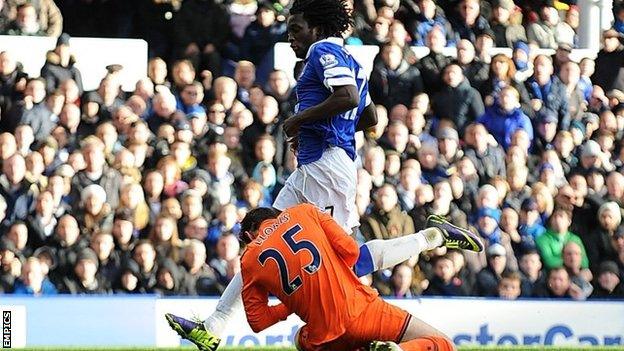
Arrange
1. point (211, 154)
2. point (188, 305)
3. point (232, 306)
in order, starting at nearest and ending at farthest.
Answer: point (232, 306) → point (188, 305) → point (211, 154)

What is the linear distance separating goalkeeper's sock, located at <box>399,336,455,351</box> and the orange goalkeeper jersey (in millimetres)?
321

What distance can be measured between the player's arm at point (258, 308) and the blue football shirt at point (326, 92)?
38.8 inches

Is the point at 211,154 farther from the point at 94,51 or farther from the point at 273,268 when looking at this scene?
the point at 273,268

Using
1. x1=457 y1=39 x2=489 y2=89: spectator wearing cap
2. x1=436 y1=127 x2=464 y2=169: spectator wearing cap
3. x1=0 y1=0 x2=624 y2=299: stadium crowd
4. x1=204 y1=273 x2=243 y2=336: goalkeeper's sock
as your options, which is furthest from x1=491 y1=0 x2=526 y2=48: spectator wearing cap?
x1=204 y1=273 x2=243 y2=336: goalkeeper's sock

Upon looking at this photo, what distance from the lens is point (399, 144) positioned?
1475 centimetres

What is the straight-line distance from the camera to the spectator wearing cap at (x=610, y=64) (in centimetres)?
1661

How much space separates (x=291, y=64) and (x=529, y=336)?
3.47 m

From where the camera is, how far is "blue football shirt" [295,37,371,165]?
9.00m

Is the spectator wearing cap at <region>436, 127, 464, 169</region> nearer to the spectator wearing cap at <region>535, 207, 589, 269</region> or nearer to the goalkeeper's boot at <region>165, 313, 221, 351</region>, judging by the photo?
the spectator wearing cap at <region>535, 207, 589, 269</region>

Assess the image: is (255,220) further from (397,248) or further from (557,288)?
(557,288)

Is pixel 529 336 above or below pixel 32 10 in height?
below

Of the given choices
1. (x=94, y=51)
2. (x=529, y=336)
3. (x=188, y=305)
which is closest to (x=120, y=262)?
(x=188, y=305)

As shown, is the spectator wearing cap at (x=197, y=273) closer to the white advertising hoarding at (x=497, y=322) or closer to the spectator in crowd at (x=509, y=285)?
the white advertising hoarding at (x=497, y=322)

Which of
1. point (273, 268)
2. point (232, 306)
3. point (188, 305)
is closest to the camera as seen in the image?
point (273, 268)
